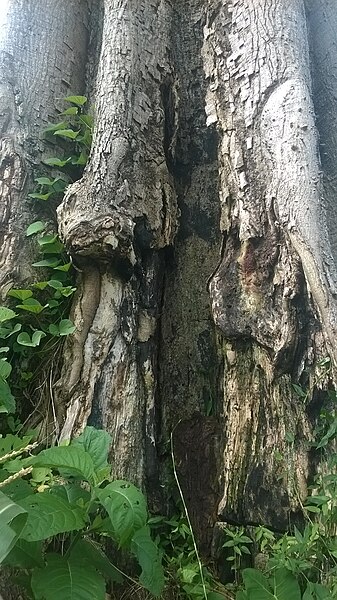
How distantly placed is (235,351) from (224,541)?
548 millimetres

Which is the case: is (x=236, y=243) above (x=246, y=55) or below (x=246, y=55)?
below

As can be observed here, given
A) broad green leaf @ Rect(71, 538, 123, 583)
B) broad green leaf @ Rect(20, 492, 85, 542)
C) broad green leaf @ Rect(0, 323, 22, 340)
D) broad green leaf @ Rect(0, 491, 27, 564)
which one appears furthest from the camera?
broad green leaf @ Rect(0, 323, 22, 340)

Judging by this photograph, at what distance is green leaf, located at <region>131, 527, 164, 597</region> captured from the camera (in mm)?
1173

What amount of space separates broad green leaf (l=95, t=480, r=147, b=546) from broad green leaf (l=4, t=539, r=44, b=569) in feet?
0.53

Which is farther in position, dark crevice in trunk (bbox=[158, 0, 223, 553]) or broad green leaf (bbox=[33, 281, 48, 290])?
broad green leaf (bbox=[33, 281, 48, 290])

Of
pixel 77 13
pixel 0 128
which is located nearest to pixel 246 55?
pixel 0 128

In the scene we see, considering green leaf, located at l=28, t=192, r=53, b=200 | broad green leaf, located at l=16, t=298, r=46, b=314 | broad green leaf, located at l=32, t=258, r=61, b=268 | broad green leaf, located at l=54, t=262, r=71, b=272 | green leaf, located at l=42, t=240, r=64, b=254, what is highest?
green leaf, located at l=28, t=192, r=53, b=200

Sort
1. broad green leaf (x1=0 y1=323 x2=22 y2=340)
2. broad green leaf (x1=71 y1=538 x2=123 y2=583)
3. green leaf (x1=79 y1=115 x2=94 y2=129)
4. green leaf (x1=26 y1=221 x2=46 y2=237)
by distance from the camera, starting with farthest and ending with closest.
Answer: green leaf (x1=79 y1=115 x2=94 y2=129) < green leaf (x1=26 y1=221 x2=46 y2=237) < broad green leaf (x1=0 y1=323 x2=22 y2=340) < broad green leaf (x1=71 y1=538 x2=123 y2=583)

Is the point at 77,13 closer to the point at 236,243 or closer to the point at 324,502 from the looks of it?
the point at 236,243

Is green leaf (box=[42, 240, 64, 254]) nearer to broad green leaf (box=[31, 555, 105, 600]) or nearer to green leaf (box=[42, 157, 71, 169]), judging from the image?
green leaf (box=[42, 157, 71, 169])

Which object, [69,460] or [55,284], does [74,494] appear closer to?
[69,460]

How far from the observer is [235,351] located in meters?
1.71

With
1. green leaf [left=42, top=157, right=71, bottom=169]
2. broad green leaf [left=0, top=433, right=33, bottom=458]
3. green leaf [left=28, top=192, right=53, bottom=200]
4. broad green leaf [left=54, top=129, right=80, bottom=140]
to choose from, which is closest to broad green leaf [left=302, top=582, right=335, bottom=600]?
broad green leaf [left=0, top=433, right=33, bottom=458]

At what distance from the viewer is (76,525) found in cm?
111
